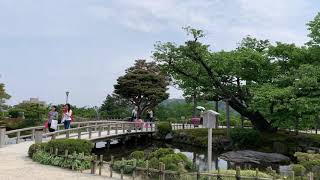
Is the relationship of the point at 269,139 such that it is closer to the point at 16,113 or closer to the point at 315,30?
the point at 315,30

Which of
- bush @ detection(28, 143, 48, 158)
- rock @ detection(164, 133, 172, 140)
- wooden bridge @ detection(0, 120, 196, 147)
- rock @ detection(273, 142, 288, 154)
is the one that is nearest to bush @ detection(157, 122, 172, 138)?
rock @ detection(164, 133, 172, 140)

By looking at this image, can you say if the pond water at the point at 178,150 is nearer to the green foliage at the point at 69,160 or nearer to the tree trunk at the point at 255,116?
the tree trunk at the point at 255,116

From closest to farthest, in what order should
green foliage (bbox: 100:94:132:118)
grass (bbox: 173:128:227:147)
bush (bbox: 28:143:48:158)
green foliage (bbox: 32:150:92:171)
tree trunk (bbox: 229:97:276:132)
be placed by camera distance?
green foliage (bbox: 32:150:92:171) < bush (bbox: 28:143:48:158) < tree trunk (bbox: 229:97:276:132) < grass (bbox: 173:128:227:147) < green foliage (bbox: 100:94:132:118)

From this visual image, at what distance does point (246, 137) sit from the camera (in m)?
30.4

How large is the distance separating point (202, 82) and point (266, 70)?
4871 mm

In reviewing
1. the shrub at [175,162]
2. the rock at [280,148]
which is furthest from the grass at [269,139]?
the shrub at [175,162]

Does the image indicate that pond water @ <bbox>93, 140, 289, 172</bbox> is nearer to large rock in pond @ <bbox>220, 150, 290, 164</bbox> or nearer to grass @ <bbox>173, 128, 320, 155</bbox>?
large rock in pond @ <bbox>220, 150, 290, 164</bbox>

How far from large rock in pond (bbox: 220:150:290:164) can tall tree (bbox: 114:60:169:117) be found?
2459cm

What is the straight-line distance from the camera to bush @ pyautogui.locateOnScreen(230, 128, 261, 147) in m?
30.2

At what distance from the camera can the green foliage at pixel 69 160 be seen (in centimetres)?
1620

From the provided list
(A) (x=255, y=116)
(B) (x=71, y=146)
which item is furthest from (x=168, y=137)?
(B) (x=71, y=146)

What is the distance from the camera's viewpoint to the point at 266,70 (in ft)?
99.5

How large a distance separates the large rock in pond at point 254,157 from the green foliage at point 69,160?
11548 millimetres

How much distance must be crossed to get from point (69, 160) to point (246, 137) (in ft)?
54.9
